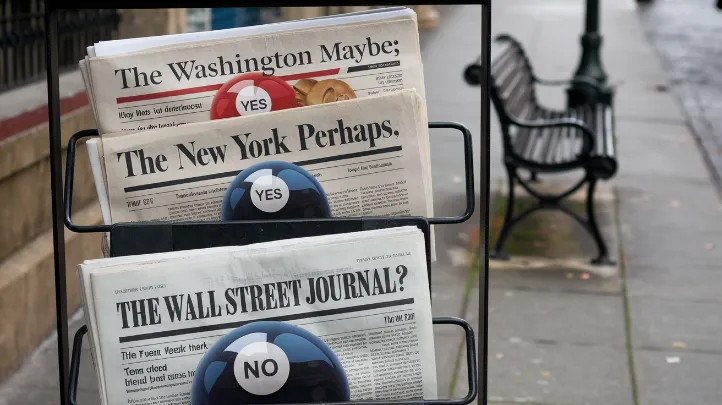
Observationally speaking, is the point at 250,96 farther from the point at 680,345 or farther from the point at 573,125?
the point at 573,125

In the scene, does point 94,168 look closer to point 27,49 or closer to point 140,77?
point 140,77

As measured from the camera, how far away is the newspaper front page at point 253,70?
1.65m

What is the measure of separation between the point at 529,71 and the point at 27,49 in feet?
10.6

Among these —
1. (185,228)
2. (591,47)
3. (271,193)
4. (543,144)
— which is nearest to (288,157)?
(271,193)

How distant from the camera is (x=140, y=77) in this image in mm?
1653

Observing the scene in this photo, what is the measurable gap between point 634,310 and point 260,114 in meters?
3.41

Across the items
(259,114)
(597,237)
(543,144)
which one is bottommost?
(597,237)

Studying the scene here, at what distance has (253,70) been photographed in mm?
1694

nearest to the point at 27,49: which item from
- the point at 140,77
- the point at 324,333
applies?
the point at 140,77

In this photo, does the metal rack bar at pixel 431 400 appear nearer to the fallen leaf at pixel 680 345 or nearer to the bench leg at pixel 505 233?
the fallen leaf at pixel 680 345

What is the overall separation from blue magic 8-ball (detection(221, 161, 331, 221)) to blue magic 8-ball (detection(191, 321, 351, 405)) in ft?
0.68

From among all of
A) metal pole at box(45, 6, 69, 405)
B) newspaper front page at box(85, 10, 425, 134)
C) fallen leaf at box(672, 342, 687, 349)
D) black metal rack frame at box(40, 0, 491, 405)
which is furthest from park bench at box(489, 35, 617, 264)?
metal pole at box(45, 6, 69, 405)

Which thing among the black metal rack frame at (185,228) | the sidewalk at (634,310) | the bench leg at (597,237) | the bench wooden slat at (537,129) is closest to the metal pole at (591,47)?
the sidewalk at (634,310)

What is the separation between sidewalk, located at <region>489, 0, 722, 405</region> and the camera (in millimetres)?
3926
